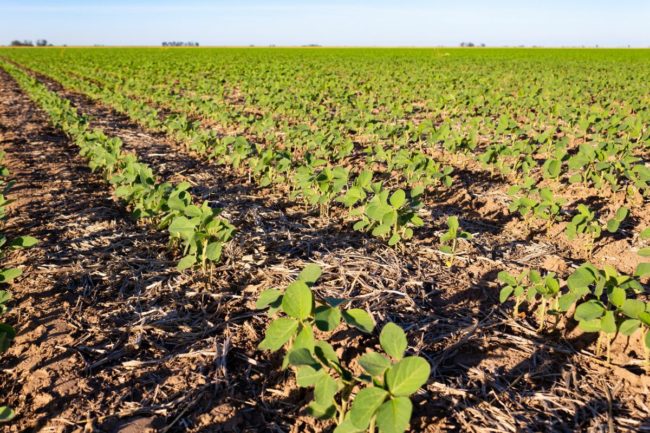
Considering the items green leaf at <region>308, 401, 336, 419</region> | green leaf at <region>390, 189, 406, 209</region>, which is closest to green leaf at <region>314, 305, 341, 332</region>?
green leaf at <region>308, 401, 336, 419</region>

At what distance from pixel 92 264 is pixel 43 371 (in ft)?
3.62

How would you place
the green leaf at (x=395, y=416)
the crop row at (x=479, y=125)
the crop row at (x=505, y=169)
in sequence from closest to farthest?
the green leaf at (x=395, y=416) → the crop row at (x=505, y=169) → the crop row at (x=479, y=125)

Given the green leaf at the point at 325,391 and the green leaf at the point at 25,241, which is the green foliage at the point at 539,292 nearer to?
the green leaf at the point at 325,391

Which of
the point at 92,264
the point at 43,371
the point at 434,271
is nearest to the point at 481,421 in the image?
the point at 434,271

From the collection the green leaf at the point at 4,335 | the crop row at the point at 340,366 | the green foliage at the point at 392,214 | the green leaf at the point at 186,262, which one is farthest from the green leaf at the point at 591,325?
the green leaf at the point at 4,335

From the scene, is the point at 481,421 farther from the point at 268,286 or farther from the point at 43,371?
the point at 43,371

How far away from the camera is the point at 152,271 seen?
3.00 meters

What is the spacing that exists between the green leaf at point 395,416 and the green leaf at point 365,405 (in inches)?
0.9

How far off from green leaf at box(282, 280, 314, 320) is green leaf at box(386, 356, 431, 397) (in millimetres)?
404

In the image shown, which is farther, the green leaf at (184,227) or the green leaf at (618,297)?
the green leaf at (184,227)

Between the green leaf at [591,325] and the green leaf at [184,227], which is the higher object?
the green leaf at [184,227]

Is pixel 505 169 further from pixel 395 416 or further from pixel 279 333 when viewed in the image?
pixel 395 416

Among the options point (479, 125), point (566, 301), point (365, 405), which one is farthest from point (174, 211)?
point (479, 125)

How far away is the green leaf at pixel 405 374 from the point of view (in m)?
1.43
